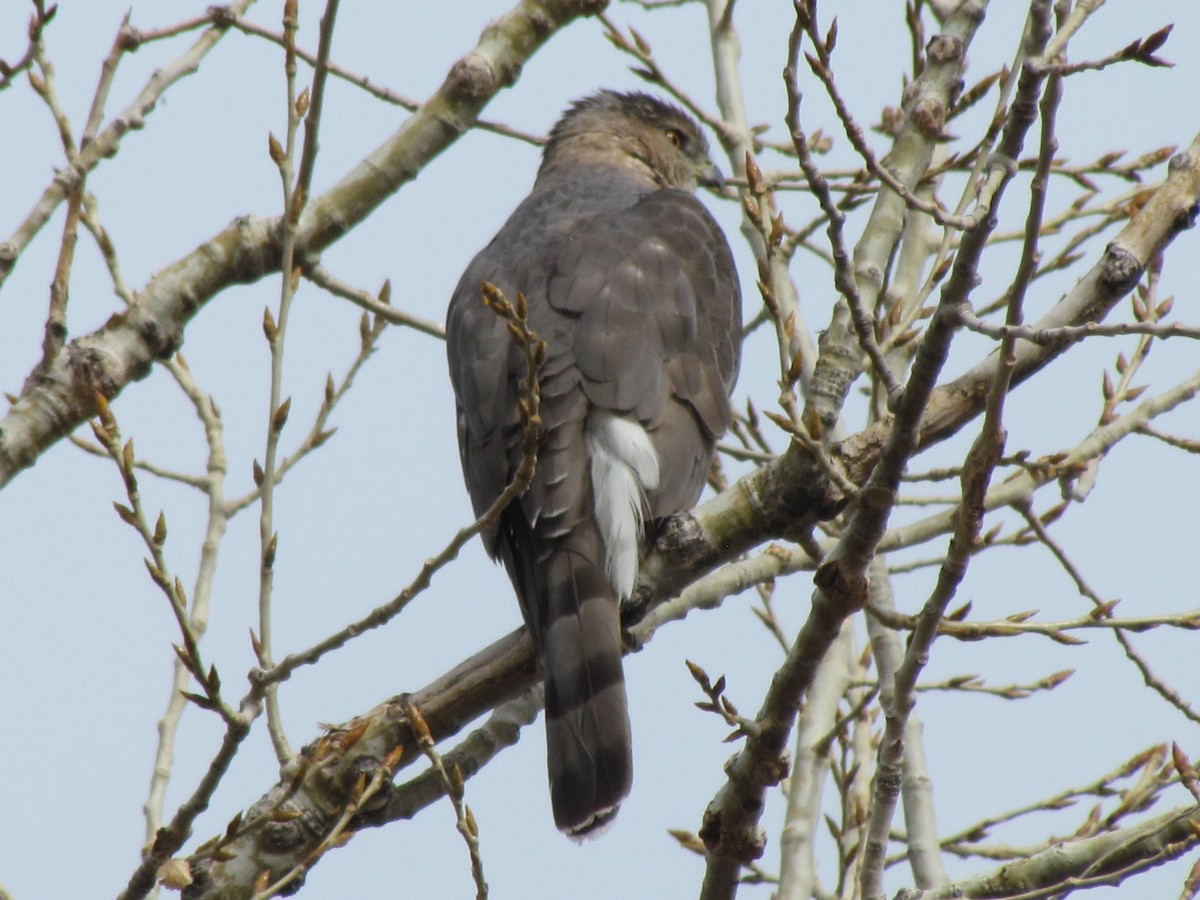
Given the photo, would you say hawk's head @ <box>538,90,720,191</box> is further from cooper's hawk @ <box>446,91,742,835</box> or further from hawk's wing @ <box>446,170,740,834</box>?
hawk's wing @ <box>446,170,740,834</box>

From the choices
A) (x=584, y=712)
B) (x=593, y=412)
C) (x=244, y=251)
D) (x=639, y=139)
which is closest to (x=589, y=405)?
(x=593, y=412)

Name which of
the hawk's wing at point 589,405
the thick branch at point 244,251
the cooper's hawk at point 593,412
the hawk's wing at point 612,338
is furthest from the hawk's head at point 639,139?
the thick branch at point 244,251

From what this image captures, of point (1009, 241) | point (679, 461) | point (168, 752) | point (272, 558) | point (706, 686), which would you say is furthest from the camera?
point (1009, 241)

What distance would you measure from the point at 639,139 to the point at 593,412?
9.14ft

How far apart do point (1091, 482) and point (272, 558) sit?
2.35 m

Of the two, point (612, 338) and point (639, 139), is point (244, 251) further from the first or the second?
point (639, 139)

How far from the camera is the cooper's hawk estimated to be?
3604 millimetres

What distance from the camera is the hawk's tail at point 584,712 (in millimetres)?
3553

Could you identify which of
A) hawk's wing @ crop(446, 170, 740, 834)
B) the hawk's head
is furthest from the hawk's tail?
the hawk's head

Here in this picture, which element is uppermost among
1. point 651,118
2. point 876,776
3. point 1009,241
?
point 651,118

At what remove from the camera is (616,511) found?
3783 mm

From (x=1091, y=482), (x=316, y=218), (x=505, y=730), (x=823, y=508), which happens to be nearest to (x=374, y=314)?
(x=316, y=218)

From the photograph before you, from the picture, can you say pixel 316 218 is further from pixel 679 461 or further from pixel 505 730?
pixel 505 730

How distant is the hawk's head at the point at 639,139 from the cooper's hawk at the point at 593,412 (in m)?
1.26
